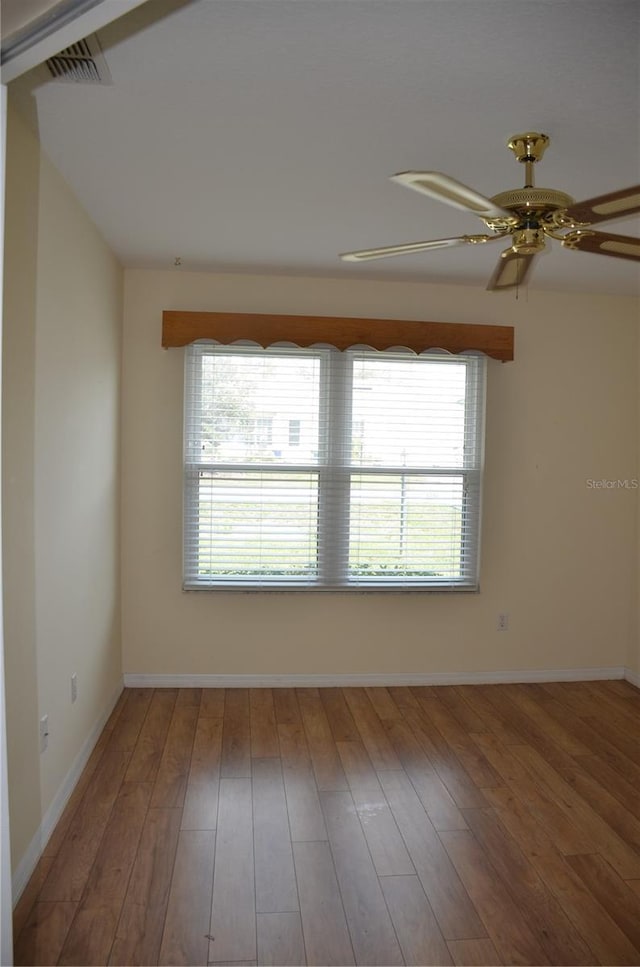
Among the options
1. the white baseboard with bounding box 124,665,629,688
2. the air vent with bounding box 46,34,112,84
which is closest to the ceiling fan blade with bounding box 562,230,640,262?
the air vent with bounding box 46,34,112,84

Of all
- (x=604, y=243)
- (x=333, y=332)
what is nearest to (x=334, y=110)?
(x=604, y=243)

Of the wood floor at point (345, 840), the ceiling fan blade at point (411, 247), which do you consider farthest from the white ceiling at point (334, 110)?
the wood floor at point (345, 840)

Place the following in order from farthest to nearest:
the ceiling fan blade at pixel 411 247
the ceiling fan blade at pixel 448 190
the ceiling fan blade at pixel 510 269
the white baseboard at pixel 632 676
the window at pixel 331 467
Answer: the white baseboard at pixel 632 676 → the window at pixel 331 467 → the ceiling fan blade at pixel 510 269 → the ceiling fan blade at pixel 411 247 → the ceiling fan blade at pixel 448 190

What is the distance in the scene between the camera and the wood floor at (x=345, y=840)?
1.95 meters

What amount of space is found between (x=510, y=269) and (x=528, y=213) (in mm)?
413

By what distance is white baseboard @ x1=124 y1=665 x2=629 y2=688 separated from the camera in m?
4.00

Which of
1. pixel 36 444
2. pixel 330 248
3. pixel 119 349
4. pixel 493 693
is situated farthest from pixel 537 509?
pixel 36 444

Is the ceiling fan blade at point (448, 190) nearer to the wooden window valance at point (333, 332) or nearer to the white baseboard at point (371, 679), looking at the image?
the wooden window valance at point (333, 332)

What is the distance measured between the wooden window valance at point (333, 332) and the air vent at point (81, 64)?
197 centimetres

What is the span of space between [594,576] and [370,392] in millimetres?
1927

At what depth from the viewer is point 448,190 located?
5.25 feet

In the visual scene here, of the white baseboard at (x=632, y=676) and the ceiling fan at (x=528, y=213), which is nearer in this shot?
the ceiling fan at (x=528, y=213)

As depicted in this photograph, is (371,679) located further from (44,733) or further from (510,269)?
(510,269)

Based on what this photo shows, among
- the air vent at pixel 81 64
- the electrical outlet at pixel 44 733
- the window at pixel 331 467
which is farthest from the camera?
the window at pixel 331 467
